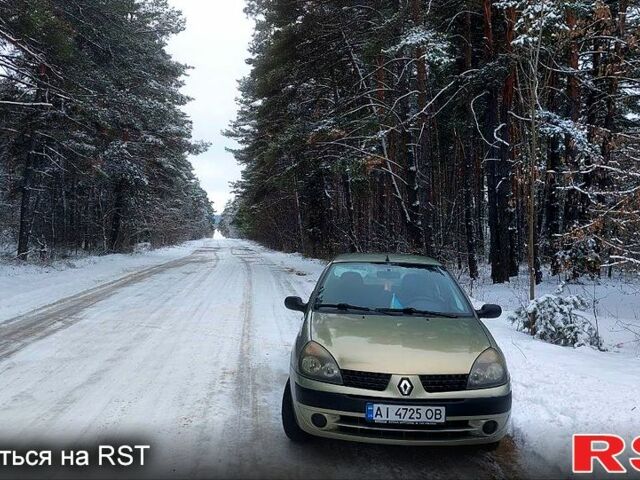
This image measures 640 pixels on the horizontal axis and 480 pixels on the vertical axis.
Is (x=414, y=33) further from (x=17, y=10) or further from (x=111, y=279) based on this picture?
(x=111, y=279)

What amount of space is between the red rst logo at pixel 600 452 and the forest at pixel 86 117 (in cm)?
1136

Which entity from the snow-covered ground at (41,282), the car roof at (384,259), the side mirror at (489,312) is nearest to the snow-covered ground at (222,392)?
the snow-covered ground at (41,282)

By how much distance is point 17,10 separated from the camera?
1260cm

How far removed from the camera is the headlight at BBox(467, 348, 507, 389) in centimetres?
365

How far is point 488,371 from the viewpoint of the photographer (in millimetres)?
3746

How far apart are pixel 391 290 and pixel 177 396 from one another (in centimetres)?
252

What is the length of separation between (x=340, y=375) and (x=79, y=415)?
8.46 feet

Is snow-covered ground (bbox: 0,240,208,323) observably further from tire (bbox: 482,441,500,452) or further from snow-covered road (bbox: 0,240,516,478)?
tire (bbox: 482,441,500,452)

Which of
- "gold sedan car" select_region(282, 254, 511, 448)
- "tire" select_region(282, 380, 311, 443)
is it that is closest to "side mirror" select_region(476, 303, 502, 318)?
"gold sedan car" select_region(282, 254, 511, 448)

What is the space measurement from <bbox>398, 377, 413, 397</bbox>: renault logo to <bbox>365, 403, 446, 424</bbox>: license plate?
0.32 feet

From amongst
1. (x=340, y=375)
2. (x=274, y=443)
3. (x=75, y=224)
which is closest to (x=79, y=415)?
(x=274, y=443)

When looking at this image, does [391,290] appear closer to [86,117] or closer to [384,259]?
[384,259]

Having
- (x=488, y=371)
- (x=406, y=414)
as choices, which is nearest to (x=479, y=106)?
(x=488, y=371)

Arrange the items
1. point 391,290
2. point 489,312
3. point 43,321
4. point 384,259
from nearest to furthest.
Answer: point 489,312, point 391,290, point 384,259, point 43,321
